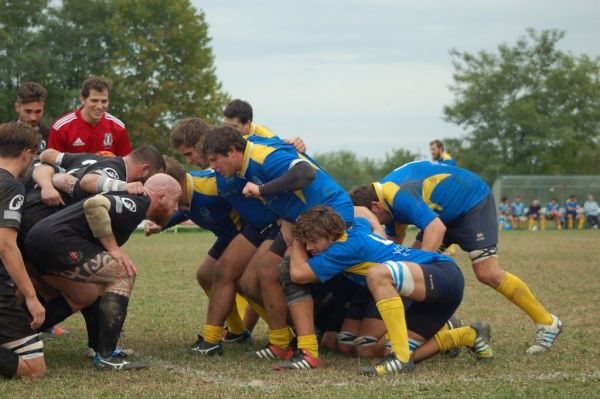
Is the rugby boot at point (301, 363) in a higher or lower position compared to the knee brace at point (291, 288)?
lower

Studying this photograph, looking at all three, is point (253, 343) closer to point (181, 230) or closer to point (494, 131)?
point (181, 230)

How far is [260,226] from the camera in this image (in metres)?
8.14

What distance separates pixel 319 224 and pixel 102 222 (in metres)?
1.60

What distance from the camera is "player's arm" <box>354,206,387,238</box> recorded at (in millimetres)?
7602

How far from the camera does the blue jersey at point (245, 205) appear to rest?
787 cm

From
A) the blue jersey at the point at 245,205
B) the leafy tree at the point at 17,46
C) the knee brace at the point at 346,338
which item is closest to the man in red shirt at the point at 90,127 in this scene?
Answer: the blue jersey at the point at 245,205

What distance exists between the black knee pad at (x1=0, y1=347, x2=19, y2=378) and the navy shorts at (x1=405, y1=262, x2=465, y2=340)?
2925 mm

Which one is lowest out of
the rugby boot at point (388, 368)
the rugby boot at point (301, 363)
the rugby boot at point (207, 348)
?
the rugby boot at point (207, 348)

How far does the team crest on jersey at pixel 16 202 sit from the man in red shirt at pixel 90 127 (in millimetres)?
3280

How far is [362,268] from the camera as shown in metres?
6.96

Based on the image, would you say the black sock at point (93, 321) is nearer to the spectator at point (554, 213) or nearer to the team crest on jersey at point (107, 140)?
the team crest on jersey at point (107, 140)

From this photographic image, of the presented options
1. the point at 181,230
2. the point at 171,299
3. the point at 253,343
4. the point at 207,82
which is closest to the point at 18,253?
the point at 253,343

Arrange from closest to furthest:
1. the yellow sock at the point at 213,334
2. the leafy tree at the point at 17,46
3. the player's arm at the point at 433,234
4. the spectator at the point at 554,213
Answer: the player's arm at the point at 433,234
the yellow sock at the point at 213,334
the spectator at the point at 554,213
the leafy tree at the point at 17,46

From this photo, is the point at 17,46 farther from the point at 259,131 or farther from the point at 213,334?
the point at 213,334
